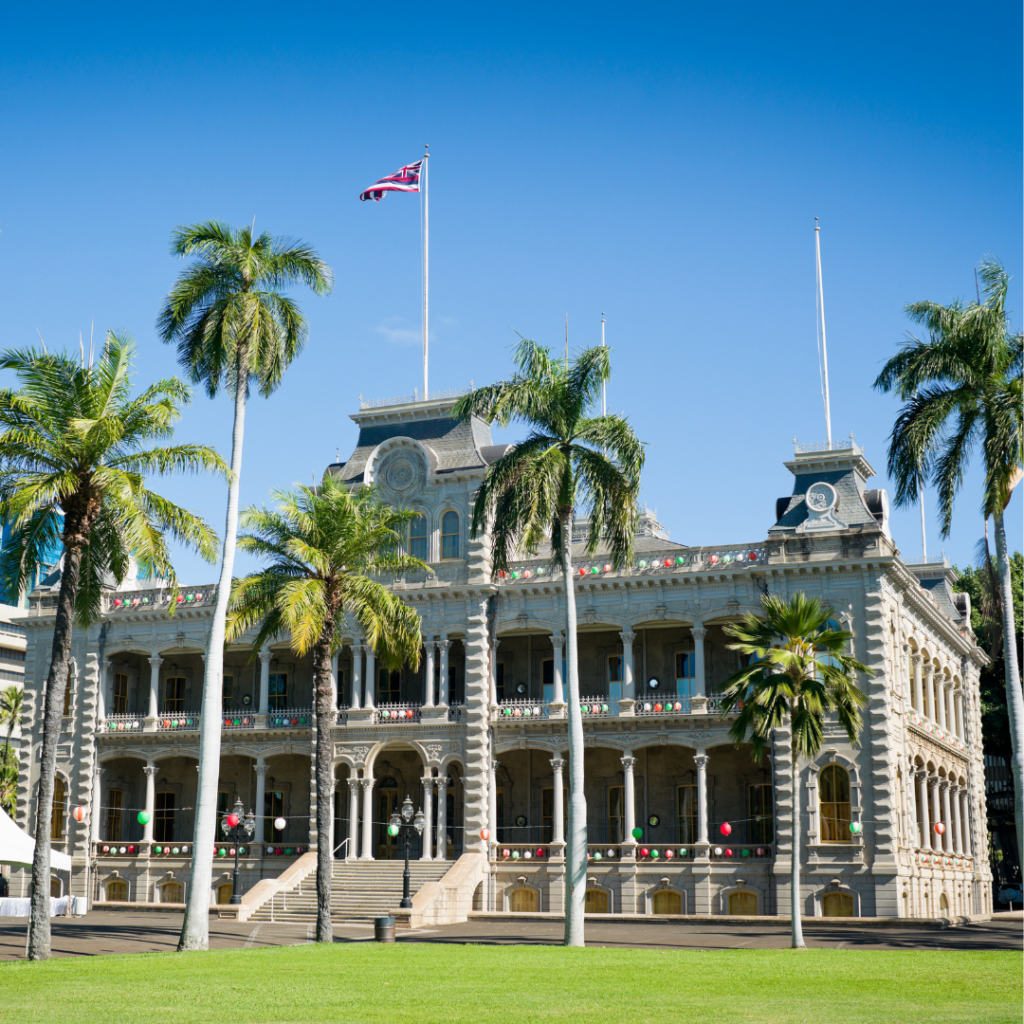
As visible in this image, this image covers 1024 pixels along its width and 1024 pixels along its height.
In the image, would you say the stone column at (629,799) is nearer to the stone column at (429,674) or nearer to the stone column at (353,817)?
the stone column at (429,674)

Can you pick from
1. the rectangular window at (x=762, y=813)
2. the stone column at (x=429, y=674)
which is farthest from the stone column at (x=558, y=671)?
the rectangular window at (x=762, y=813)

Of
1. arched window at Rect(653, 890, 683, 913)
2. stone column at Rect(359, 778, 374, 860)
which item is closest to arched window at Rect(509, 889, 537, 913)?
arched window at Rect(653, 890, 683, 913)

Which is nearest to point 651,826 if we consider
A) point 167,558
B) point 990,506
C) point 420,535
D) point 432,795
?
point 432,795

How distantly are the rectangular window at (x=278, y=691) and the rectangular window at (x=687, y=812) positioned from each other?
643 inches

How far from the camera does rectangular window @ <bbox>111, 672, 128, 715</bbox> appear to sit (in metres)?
54.1

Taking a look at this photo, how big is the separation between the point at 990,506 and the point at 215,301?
18.8 metres

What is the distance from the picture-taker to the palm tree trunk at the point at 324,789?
102 ft

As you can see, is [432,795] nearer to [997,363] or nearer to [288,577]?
[288,577]

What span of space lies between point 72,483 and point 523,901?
24935mm

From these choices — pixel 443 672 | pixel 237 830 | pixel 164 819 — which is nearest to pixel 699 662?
pixel 443 672

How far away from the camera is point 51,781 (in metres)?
26.1

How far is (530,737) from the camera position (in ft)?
149

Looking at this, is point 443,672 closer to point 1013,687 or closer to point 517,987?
point 1013,687

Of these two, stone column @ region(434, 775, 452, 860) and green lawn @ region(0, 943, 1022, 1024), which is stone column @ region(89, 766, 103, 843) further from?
green lawn @ region(0, 943, 1022, 1024)
